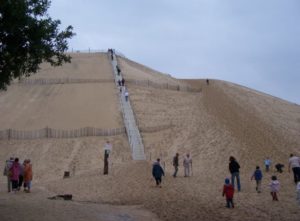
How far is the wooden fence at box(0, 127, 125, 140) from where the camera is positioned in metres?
41.7

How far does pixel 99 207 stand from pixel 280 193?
8437 millimetres

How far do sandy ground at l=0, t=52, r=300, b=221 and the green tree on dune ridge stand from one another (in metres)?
4.48

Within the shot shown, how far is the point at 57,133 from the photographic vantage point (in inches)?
1656

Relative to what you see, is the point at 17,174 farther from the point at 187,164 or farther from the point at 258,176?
the point at 258,176

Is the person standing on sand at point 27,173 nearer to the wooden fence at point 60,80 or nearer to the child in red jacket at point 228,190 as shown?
the child in red jacket at point 228,190

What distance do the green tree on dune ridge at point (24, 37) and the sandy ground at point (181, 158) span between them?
4.48 meters

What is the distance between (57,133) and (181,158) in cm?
1299

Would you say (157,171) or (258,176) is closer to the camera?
(258,176)

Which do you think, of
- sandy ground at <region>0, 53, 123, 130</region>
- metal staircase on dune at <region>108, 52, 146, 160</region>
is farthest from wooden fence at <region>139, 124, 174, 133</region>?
sandy ground at <region>0, 53, 123, 130</region>

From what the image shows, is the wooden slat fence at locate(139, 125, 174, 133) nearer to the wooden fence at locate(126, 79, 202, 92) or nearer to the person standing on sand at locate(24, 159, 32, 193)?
the wooden fence at locate(126, 79, 202, 92)

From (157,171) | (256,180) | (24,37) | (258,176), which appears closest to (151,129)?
(157,171)

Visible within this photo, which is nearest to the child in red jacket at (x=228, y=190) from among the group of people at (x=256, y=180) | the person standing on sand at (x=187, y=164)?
the group of people at (x=256, y=180)

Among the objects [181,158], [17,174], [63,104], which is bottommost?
[17,174]

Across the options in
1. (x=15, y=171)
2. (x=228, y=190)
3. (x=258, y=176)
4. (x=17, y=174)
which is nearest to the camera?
(x=228, y=190)
